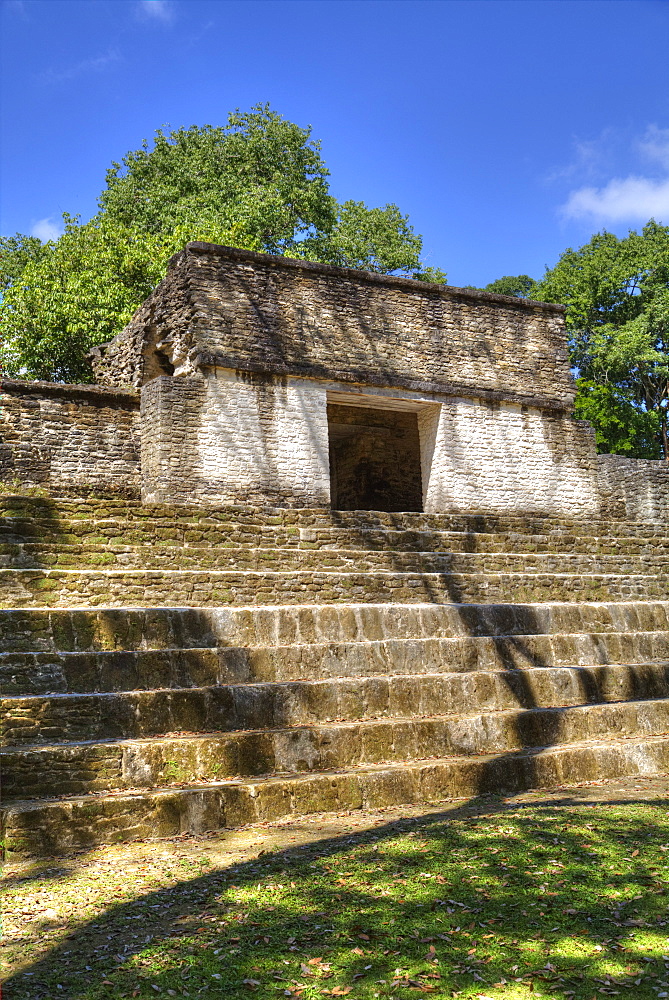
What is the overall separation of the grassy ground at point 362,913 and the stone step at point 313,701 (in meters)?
1.03

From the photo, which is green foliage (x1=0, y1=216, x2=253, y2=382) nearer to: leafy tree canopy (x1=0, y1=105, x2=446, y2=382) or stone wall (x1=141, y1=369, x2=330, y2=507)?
leafy tree canopy (x1=0, y1=105, x2=446, y2=382)

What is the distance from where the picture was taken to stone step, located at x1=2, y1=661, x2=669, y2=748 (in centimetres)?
570

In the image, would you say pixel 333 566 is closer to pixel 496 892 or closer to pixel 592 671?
pixel 592 671

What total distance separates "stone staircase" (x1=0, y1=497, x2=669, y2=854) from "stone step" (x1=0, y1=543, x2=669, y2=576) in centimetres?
2

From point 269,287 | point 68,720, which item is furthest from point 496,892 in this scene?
point 269,287

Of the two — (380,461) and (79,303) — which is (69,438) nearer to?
(79,303)

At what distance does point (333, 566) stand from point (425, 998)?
21.8 feet

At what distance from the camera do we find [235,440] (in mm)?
12328

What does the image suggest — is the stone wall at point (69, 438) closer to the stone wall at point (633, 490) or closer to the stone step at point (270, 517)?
the stone step at point (270, 517)

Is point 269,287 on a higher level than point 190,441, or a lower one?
higher

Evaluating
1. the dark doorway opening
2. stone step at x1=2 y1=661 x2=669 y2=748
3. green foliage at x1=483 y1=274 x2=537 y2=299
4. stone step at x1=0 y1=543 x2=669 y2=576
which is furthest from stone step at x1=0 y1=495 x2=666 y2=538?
green foliage at x1=483 y1=274 x2=537 y2=299

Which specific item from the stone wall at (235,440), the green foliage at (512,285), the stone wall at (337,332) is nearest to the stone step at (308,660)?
the stone wall at (235,440)

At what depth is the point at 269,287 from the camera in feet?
42.9

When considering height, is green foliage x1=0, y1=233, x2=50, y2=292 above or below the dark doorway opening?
above
